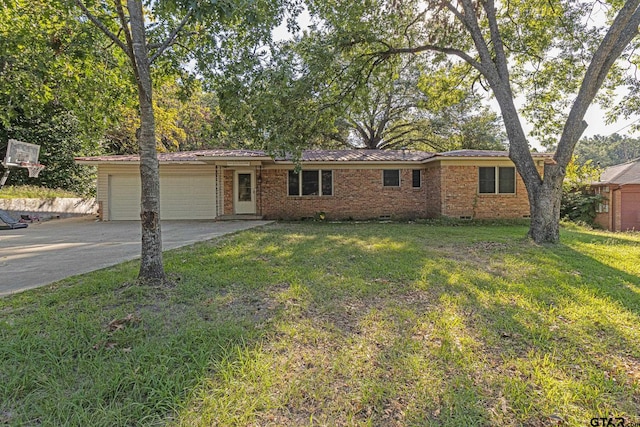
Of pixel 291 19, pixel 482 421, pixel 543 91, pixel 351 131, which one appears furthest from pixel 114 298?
pixel 351 131

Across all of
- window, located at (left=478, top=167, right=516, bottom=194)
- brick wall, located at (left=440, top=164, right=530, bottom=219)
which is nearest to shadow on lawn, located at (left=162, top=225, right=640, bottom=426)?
brick wall, located at (left=440, top=164, right=530, bottom=219)

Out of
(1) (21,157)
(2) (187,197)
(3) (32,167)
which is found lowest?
(2) (187,197)

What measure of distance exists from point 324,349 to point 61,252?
6.92 metres

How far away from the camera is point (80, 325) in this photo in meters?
3.08

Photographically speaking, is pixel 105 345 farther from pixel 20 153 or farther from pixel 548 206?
pixel 20 153

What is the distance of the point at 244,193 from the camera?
47.3ft

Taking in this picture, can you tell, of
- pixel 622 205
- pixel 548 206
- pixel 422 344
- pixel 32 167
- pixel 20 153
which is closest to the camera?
pixel 422 344

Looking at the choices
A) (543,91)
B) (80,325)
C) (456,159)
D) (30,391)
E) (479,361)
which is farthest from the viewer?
(456,159)

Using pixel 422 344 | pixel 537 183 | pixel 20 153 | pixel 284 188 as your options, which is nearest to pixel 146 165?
pixel 422 344

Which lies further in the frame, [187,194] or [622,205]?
[187,194]

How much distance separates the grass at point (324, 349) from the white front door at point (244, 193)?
9219mm

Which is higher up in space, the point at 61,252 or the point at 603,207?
the point at 603,207

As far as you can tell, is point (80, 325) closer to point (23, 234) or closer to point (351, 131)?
point (23, 234)

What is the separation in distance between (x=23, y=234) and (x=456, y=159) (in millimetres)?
14996
